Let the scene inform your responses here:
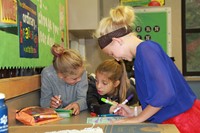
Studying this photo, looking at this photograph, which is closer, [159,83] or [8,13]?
[159,83]

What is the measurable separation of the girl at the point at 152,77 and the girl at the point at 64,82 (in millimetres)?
343

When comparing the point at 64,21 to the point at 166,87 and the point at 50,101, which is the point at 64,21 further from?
the point at 166,87

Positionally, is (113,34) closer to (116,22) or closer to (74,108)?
(116,22)

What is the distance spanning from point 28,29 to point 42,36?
0.73 feet

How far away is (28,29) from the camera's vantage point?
1334 millimetres

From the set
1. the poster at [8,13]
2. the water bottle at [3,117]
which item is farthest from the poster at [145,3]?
the water bottle at [3,117]

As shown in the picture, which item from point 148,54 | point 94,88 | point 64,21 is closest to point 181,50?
point 64,21

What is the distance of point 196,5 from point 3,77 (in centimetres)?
272

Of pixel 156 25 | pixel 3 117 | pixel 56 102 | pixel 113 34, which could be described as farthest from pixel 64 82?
pixel 156 25

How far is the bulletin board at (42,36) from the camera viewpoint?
1.10 meters

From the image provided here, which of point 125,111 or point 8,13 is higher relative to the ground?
point 8,13

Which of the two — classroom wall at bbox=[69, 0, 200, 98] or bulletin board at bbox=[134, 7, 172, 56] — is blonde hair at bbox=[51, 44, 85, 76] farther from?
bulletin board at bbox=[134, 7, 172, 56]

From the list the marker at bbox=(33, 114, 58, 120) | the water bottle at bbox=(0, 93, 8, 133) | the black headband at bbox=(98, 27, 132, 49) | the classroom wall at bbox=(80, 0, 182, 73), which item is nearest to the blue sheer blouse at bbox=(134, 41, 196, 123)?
the black headband at bbox=(98, 27, 132, 49)

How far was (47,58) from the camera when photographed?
5.46 ft
